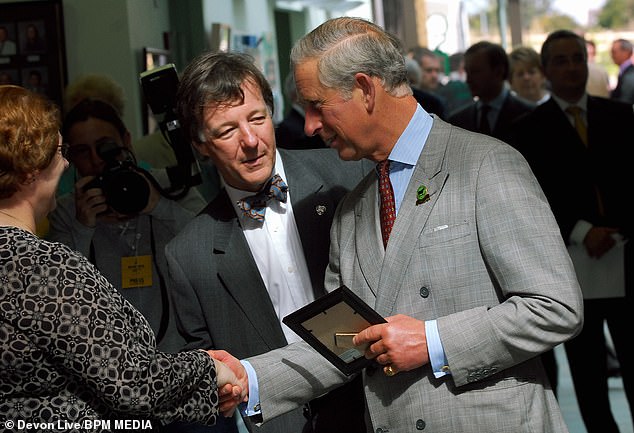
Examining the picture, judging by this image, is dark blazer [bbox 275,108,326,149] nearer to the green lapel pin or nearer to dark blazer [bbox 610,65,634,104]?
the green lapel pin

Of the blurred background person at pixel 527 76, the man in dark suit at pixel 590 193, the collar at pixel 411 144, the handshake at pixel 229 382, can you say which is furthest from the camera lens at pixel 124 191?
the blurred background person at pixel 527 76

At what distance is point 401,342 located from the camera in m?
2.12

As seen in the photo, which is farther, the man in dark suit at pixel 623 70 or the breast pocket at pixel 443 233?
the man in dark suit at pixel 623 70

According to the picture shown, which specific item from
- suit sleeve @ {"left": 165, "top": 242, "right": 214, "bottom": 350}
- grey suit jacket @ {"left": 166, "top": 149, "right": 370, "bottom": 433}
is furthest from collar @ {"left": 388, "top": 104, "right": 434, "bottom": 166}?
suit sleeve @ {"left": 165, "top": 242, "right": 214, "bottom": 350}

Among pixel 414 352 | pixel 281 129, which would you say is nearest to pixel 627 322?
pixel 281 129

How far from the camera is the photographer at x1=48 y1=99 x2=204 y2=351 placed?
332 cm

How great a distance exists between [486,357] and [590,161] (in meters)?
2.45

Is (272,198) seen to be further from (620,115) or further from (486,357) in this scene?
(620,115)

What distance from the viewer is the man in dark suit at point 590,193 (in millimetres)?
4309

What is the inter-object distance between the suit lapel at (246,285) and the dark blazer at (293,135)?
6.81 ft

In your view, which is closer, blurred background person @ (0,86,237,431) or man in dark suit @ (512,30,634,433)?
blurred background person @ (0,86,237,431)

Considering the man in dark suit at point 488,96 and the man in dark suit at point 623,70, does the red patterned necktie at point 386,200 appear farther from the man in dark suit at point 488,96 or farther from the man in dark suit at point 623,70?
the man in dark suit at point 623,70

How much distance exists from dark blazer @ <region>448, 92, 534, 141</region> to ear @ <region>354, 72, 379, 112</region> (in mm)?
2901

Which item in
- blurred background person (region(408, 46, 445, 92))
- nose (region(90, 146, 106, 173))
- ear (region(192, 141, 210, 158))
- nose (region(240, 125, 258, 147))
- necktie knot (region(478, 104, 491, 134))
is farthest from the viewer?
blurred background person (region(408, 46, 445, 92))
